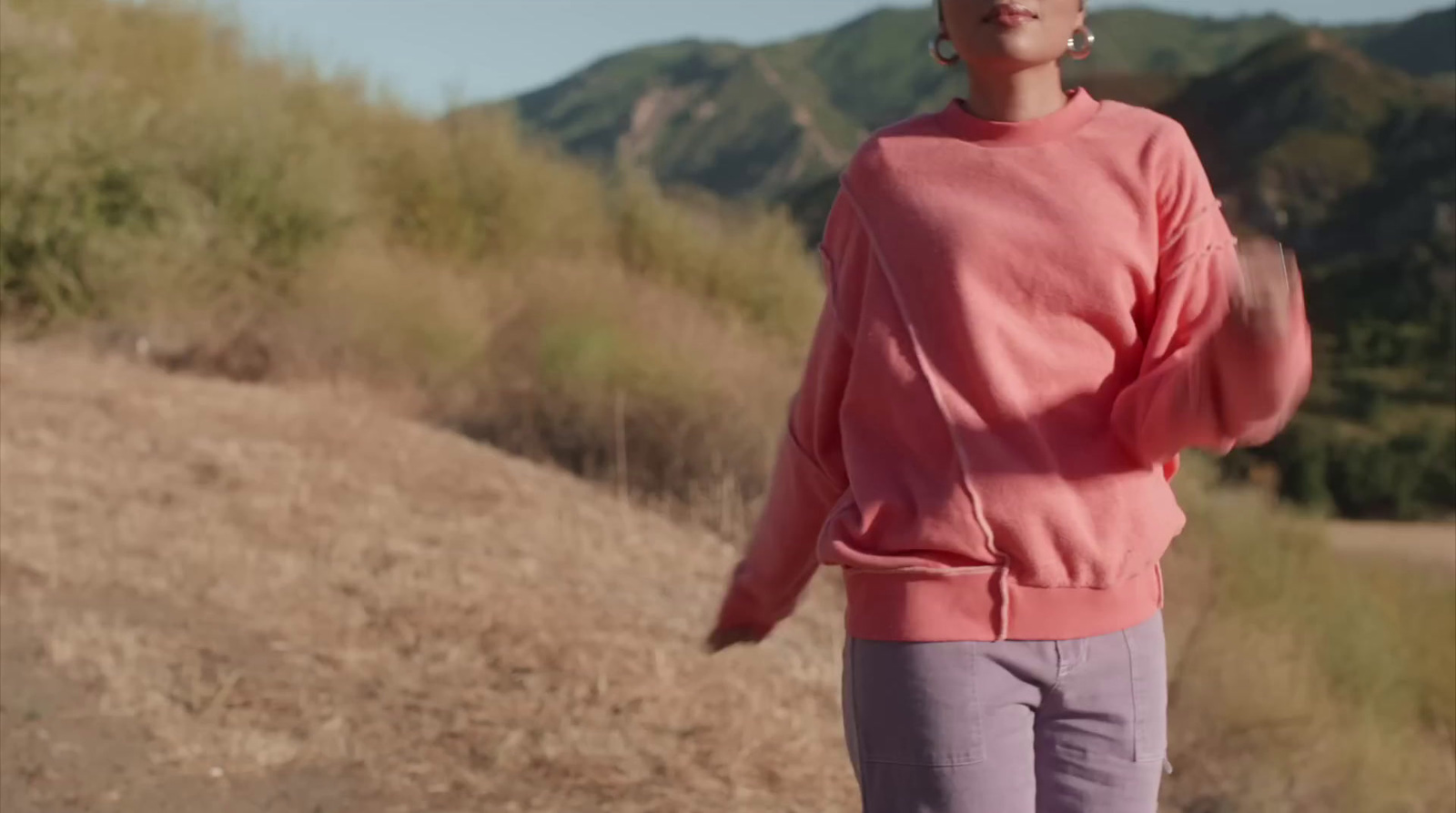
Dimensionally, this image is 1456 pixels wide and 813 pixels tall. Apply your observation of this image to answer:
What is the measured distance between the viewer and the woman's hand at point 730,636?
2.43 m

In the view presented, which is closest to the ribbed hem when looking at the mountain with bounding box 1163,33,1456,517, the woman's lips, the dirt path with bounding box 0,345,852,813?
the woman's lips

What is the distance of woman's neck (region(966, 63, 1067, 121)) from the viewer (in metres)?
2.11

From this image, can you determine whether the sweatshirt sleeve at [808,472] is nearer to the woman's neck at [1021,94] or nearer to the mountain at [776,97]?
the woman's neck at [1021,94]

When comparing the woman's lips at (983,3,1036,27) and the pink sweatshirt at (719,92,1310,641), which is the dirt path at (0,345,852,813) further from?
the woman's lips at (983,3,1036,27)

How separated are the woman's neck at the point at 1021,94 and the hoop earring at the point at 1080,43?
0.05 m

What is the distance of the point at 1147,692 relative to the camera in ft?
6.94

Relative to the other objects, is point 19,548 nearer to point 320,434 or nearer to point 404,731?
point 404,731

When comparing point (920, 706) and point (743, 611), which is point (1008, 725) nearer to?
point (920, 706)

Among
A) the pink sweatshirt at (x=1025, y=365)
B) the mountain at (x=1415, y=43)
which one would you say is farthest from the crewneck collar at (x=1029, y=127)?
the mountain at (x=1415, y=43)

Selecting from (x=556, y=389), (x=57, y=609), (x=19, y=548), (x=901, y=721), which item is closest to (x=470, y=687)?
(x=57, y=609)

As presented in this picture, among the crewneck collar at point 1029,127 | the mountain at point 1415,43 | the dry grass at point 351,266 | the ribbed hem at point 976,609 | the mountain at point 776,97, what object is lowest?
the mountain at point 776,97

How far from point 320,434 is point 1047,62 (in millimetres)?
7542

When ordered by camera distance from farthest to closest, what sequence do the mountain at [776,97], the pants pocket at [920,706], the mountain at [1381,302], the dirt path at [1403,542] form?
the mountain at [776,97] → the mountain at [1381,302] → the dirt path at [1403,542] → the pants pocket at [920,706]

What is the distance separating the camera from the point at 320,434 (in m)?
9.17
